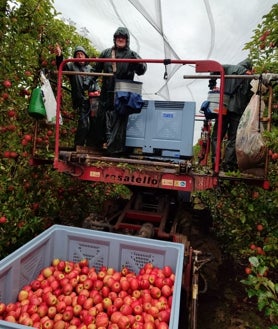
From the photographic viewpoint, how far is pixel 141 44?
8414 mm

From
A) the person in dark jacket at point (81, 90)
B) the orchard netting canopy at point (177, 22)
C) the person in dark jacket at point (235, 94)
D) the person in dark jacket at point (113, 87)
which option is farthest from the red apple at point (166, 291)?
the orchard netting canopy at point (177, 22)

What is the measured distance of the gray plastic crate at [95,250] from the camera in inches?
98.1

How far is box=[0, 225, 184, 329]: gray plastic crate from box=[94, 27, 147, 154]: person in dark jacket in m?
1.74

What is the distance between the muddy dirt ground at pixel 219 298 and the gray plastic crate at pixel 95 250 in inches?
32.0

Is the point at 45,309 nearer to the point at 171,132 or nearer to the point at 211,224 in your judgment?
the point at 171,132

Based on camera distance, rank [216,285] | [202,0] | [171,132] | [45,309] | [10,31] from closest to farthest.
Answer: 1. [45,309]
2. [10,31]
3. [216,285]
4. [171,132]
5. [202,0]

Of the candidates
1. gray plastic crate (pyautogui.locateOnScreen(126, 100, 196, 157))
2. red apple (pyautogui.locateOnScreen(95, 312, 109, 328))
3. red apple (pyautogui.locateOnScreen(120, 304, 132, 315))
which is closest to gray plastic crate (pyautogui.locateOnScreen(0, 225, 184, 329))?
red apple (pyautogui.locateOnScreen(120, 304, 132, 315))

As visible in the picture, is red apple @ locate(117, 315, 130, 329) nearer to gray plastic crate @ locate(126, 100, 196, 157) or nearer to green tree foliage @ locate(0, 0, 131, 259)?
green tree foliage @ locate(0, 0, 131, 259)

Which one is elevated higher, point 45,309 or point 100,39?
point 100,39

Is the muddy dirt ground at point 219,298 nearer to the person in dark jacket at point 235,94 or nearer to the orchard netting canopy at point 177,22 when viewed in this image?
the person in dark jacket at point 235,94

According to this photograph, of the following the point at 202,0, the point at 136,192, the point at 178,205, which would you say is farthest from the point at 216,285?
the point at 202,0

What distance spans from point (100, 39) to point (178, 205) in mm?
6211

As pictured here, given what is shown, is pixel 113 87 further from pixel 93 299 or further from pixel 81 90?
pixel 93 299

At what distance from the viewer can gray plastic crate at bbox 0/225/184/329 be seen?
2.49 meters
